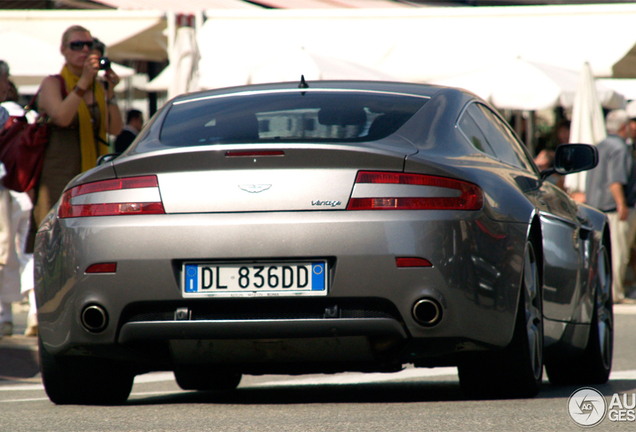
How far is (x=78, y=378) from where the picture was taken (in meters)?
5.37

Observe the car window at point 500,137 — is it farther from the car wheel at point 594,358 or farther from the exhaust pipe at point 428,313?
the exhaust pipe at point 428,313

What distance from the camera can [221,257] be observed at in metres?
4.70

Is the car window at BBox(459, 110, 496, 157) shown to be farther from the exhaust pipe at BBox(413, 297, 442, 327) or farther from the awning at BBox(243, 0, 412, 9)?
the awning at BBox(243, 0, 412, 9)

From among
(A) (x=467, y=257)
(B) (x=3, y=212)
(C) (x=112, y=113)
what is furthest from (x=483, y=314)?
(B) (x=3, y=212)

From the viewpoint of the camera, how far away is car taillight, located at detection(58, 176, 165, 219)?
4.82 metres

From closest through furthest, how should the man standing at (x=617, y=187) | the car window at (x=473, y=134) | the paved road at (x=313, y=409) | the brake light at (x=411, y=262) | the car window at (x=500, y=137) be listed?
the paved road at (x=313, y=409)
the brake light at (x=411, y=262)
the car window at (x=473, y=134)
the car window at (x=500, y=137)
the man standing at (x=617, y=187)

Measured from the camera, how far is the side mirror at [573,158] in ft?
21.4

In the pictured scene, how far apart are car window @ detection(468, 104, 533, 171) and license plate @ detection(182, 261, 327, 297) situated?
1.44 m

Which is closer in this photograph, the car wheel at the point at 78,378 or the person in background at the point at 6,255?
the car wheel at the point at 78,378

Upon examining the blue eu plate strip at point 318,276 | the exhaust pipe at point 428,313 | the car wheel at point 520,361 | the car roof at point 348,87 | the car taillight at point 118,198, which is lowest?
the car wheel at point 520,361

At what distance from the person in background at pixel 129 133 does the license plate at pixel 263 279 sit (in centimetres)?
939

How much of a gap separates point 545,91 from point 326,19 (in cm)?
383

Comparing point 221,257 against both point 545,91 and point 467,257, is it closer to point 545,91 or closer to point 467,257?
point 467,257

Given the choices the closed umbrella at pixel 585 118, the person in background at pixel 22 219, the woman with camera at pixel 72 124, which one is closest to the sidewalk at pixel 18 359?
the person in background at pixel 22 219
